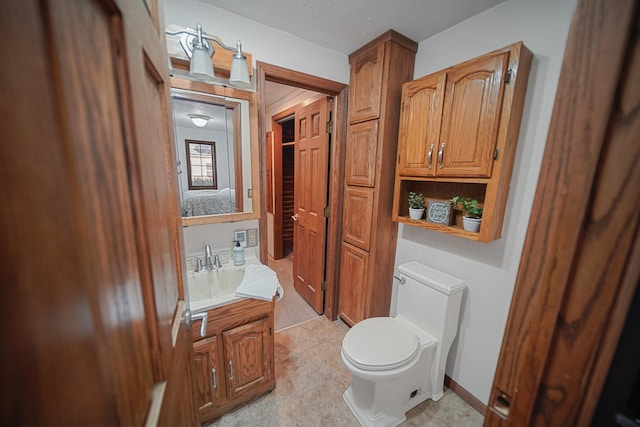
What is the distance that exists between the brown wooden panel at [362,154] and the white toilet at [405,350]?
764 millimetres

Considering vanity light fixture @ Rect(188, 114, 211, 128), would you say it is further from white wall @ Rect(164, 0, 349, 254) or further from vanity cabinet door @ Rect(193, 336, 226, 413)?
vanity cabinet door @ Rect(193, 336, 226, 413)

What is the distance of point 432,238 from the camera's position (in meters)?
1.68

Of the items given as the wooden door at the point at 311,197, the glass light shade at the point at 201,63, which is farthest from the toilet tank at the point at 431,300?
the glass light shade at the point at 201,63

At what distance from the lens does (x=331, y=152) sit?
2.08 m

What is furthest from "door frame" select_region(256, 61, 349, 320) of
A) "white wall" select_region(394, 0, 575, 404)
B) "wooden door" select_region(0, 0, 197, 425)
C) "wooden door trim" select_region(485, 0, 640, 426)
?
"wooden door trim" select_region(485, 0, 640, 426)

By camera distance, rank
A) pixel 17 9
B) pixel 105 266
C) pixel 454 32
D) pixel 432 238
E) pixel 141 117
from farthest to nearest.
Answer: pixel 432 238
pixel 454 32
pixel 141 117
pixel 105 266
pixel 17 9

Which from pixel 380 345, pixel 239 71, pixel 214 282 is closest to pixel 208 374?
pixel 214 282

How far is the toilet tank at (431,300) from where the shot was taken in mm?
1427

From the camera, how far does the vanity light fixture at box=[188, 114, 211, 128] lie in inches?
56.7

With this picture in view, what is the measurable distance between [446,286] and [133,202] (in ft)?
5.10

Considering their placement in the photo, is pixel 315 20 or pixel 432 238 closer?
pixel 315 20

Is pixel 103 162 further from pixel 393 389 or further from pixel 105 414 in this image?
pixel 393 389

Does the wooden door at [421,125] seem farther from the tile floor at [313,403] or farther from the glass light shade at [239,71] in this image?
the tile floor at [313,403]

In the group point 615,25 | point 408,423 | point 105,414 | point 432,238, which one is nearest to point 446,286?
point 432,238
